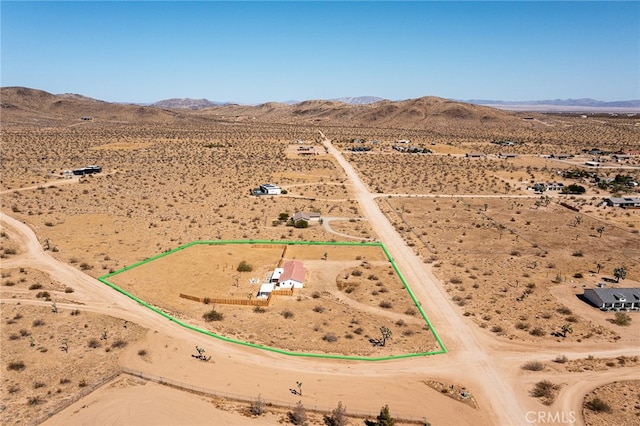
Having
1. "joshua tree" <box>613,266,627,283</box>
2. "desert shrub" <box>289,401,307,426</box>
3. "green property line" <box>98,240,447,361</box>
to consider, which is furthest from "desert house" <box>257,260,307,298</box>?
"joshua tree" <box>613,266,627,283</box>

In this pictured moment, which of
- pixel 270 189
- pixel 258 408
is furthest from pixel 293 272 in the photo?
pixel 270 189

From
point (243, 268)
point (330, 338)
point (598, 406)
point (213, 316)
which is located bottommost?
point (598, 406)

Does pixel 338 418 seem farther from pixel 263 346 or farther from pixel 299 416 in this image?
pixel 263 346

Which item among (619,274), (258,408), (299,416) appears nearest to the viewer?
(299,416)

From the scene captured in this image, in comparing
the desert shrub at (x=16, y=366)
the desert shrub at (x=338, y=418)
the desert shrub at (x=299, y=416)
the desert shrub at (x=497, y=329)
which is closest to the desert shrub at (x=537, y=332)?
the desert shrub at (x=497, y=329)

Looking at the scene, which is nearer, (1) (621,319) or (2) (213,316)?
(2) (213,316)

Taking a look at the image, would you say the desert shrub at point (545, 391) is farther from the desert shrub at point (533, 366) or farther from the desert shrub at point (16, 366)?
the desert shrub at point (16, 366)

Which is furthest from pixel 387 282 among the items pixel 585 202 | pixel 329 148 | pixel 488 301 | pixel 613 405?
pixel 329 148

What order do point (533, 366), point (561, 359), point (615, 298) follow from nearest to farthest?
point (533, 366), point (561, 359), point (615, 298)
